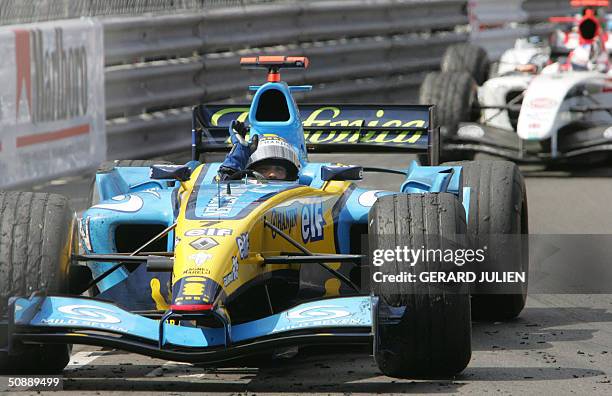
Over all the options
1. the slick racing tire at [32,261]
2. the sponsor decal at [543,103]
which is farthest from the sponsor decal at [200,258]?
the sponsor decal at [543,103]

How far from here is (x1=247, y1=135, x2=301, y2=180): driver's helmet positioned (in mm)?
8133

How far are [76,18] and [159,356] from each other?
27.8 ft

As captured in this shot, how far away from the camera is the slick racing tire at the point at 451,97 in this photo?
15.8m

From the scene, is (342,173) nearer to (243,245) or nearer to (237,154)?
(237,154)

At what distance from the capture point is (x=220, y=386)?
6660 millimetres

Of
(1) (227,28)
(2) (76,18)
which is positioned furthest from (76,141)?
(1) (227,28)

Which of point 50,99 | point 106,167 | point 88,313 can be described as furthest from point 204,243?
point 50,99

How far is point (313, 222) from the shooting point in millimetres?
7672

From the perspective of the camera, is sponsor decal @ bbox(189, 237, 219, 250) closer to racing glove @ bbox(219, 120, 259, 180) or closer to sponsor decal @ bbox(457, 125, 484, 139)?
racing glove @ bbox(219, 120, 259, 180)

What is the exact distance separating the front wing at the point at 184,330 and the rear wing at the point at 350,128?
3109 mm

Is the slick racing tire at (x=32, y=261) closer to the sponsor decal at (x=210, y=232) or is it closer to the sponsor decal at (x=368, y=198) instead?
the sponsor decal at (x=210, y=232)

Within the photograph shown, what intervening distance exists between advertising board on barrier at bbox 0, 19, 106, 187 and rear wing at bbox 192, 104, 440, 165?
130 inches

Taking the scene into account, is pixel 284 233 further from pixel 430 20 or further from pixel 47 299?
pixel 430 20

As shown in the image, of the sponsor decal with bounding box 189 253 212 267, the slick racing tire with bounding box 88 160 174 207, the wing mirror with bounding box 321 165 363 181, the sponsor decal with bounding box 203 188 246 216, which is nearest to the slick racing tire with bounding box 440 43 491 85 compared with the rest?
the slick racing tire with bounding box 88 160 174 207
